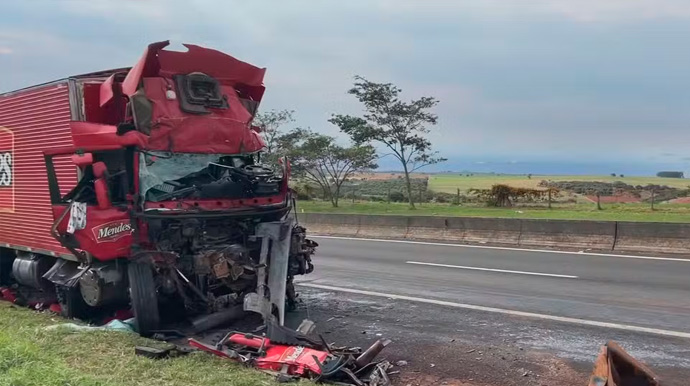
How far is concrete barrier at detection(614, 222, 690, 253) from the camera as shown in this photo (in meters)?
14.7

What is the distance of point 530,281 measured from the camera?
11203mm

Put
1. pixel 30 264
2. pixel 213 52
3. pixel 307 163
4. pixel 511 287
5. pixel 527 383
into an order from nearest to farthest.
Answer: pixel 527 383
pixel 213 52
pixel 30 264
pixel 511 287
pixel 307 163

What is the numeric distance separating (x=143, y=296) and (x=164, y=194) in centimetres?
116

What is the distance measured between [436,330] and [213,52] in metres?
4.29

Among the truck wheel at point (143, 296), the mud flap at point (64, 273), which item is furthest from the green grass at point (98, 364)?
the mud flap at point (64, 273)

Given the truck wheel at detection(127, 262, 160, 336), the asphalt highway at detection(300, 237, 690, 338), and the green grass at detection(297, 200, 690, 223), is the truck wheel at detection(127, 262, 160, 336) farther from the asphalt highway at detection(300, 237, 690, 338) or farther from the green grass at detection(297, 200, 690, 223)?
the green grass at detection(297, 200, 690, 223)

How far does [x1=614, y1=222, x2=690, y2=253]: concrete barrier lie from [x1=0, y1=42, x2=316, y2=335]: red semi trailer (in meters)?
9.65

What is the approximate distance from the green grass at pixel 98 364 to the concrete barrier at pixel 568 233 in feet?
38.9

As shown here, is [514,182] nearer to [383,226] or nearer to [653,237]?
[383,226]

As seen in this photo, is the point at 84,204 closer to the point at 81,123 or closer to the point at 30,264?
the point at 81,123

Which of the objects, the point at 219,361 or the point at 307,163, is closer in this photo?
the point at 219,361

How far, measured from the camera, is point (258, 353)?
20.5 ft

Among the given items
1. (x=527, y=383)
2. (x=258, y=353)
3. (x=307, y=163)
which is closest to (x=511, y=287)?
(x=527, y=383)

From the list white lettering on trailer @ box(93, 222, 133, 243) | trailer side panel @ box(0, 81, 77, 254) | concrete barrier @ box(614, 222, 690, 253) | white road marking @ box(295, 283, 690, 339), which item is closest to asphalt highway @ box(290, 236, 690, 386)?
white road marking @ box(295, 283, 690, 339)
